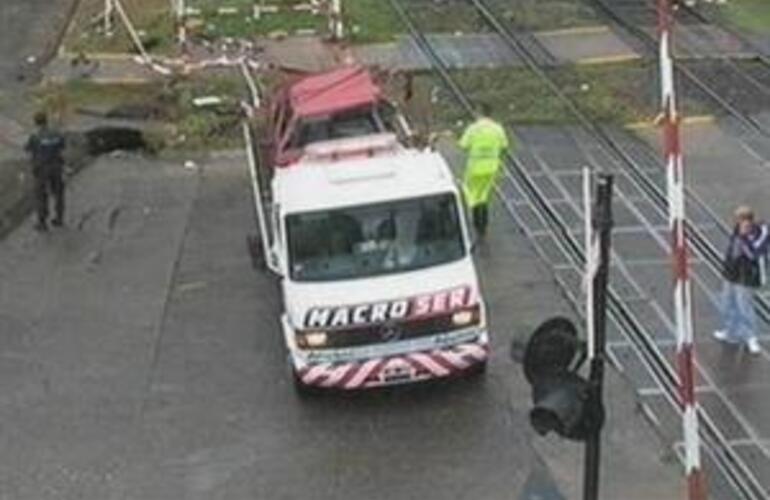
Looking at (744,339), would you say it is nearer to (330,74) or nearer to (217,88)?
(330,74)

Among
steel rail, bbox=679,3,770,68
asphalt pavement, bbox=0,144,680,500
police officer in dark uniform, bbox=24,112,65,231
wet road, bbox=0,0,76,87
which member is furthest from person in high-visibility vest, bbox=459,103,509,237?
wet road, bbox=0,0,76,87

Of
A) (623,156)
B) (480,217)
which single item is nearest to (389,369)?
(480,217)

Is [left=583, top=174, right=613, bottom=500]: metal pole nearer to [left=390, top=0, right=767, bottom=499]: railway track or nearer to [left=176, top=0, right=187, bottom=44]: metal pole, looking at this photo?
[left=390, top=0, right=767, bottom=499]: railway track

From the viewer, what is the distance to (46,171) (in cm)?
2270

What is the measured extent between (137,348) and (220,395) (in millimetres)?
1703

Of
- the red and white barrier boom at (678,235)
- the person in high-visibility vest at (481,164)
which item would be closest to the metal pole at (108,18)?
the person in high-visibility vest at (481,164)

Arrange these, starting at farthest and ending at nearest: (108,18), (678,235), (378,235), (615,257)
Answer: (108,18), (615,257), (378,235), (678,235)

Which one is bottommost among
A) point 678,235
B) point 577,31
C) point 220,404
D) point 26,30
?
point 26,30

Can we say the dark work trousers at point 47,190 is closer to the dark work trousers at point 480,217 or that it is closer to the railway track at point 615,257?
the dark work trousers at point 480,217

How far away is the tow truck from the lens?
1667 centimetres

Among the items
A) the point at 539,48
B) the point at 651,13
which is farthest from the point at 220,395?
the point at 651,13

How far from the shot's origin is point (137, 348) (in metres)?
18.8

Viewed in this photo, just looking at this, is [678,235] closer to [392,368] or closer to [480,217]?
[392,368]

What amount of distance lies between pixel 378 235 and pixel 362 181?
0.74 meters
